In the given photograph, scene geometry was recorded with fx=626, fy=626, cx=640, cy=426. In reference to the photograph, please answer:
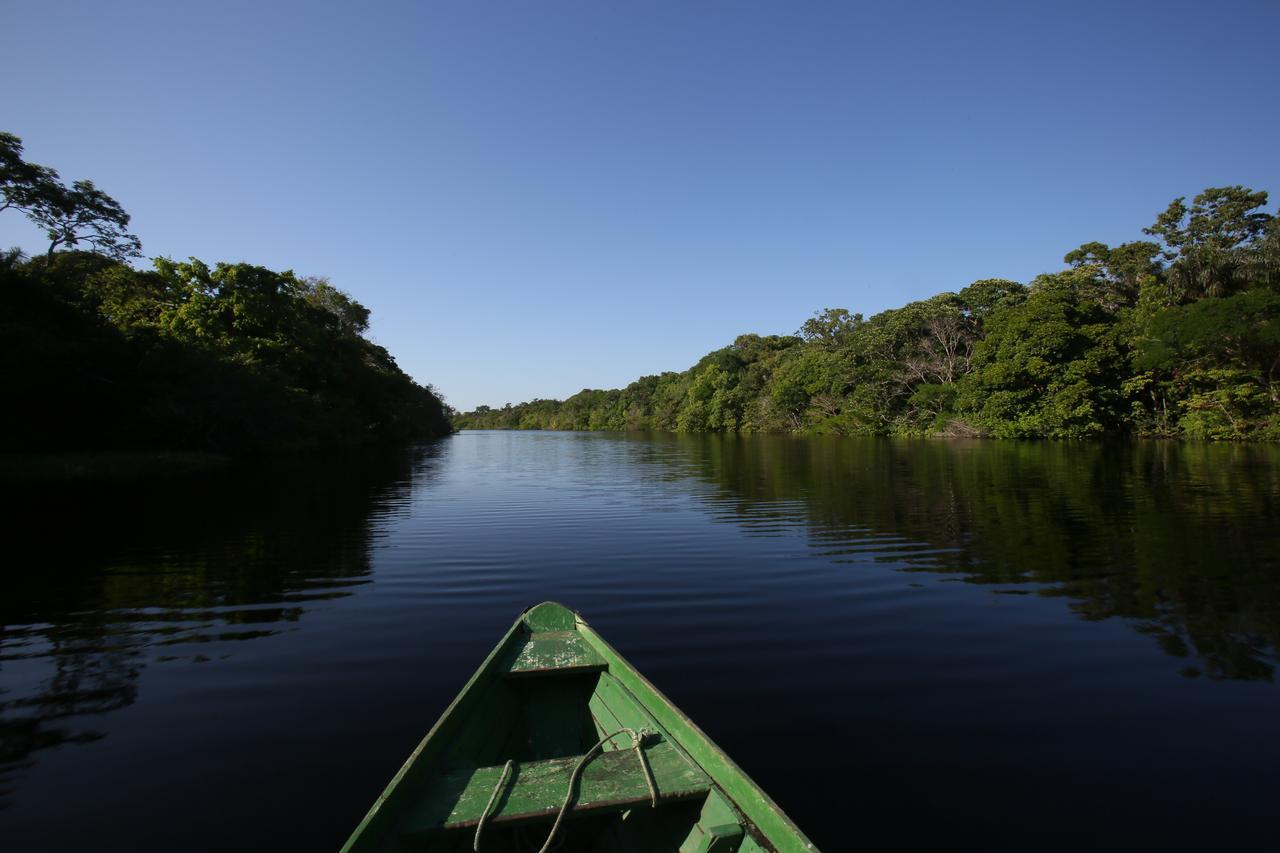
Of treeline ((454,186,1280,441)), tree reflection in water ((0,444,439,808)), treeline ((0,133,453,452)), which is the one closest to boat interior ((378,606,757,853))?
tree reflection in water ((0,444,439,808))

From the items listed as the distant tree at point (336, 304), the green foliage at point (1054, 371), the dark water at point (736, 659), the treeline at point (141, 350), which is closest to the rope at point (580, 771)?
the dark water at point (736, 659)

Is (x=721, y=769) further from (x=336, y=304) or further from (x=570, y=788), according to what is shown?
(x=336, y=304)

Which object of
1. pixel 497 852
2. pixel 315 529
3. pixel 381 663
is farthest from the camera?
pixel 315 529

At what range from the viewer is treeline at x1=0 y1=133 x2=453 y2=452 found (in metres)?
24.5

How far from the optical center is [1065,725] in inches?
169

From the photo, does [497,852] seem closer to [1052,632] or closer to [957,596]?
[1052,632]

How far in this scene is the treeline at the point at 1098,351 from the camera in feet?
106

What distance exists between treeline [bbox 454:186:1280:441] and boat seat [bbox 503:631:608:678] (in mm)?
39024

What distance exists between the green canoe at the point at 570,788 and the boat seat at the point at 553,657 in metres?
0.02

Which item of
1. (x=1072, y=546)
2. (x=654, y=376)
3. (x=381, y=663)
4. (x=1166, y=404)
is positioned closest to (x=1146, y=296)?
(x=1166, y=404)

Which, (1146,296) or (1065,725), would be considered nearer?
(1065,725)

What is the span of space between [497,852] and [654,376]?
127 meters

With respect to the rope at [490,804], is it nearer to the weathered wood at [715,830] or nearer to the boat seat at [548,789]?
the boat seat at [548,789]

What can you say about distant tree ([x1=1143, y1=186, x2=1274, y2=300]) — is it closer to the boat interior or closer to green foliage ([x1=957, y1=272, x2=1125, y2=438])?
green foliage ([x1=957, y1=272, x2=1125, y2=438])
